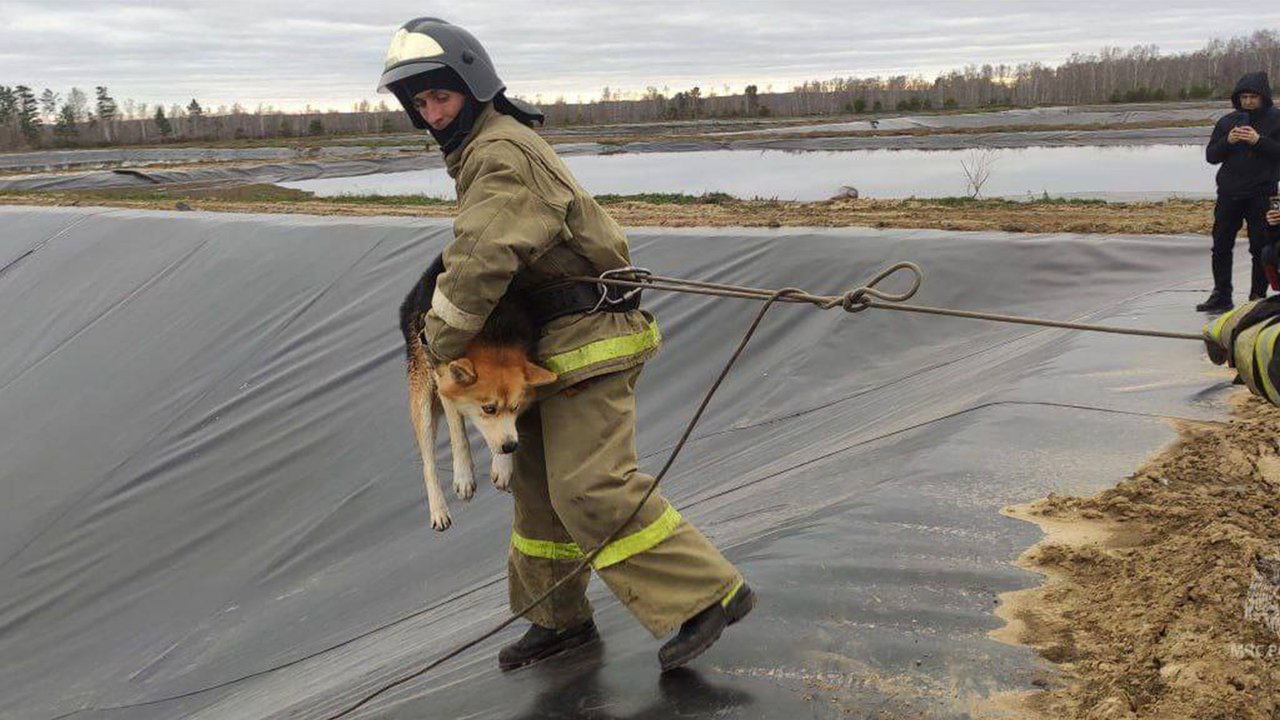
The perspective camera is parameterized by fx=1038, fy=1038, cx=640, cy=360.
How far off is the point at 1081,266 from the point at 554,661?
19.6 ft

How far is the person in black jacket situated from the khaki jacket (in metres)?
5.55

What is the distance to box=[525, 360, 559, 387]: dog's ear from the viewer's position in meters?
2.84

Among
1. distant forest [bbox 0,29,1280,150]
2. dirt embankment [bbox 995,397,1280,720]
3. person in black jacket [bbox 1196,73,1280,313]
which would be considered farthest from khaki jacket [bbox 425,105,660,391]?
distant forest [bbox 0,29,1280,150]

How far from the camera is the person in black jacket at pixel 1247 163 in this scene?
7.22m

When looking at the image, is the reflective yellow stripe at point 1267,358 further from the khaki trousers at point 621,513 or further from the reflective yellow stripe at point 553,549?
the reflective yellow stripe at point 553,549

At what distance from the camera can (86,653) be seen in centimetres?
601

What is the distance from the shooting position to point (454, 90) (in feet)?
9.79

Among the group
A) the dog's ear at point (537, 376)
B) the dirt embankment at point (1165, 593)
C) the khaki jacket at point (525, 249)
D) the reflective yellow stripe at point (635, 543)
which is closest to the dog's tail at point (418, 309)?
the khaki jacket at point (525, 249)

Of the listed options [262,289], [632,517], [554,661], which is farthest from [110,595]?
[632,517]

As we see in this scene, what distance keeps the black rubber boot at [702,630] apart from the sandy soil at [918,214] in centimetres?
716

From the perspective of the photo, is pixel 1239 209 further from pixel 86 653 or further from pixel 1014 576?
pixel 86 653

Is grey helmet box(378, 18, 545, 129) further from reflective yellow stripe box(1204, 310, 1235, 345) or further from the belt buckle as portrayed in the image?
reflective yellow stripe box(1204, 310, 1235, 345)

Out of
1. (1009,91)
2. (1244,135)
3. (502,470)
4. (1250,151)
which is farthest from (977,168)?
(1009,91)

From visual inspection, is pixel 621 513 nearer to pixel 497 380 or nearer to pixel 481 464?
pixel 497 380
